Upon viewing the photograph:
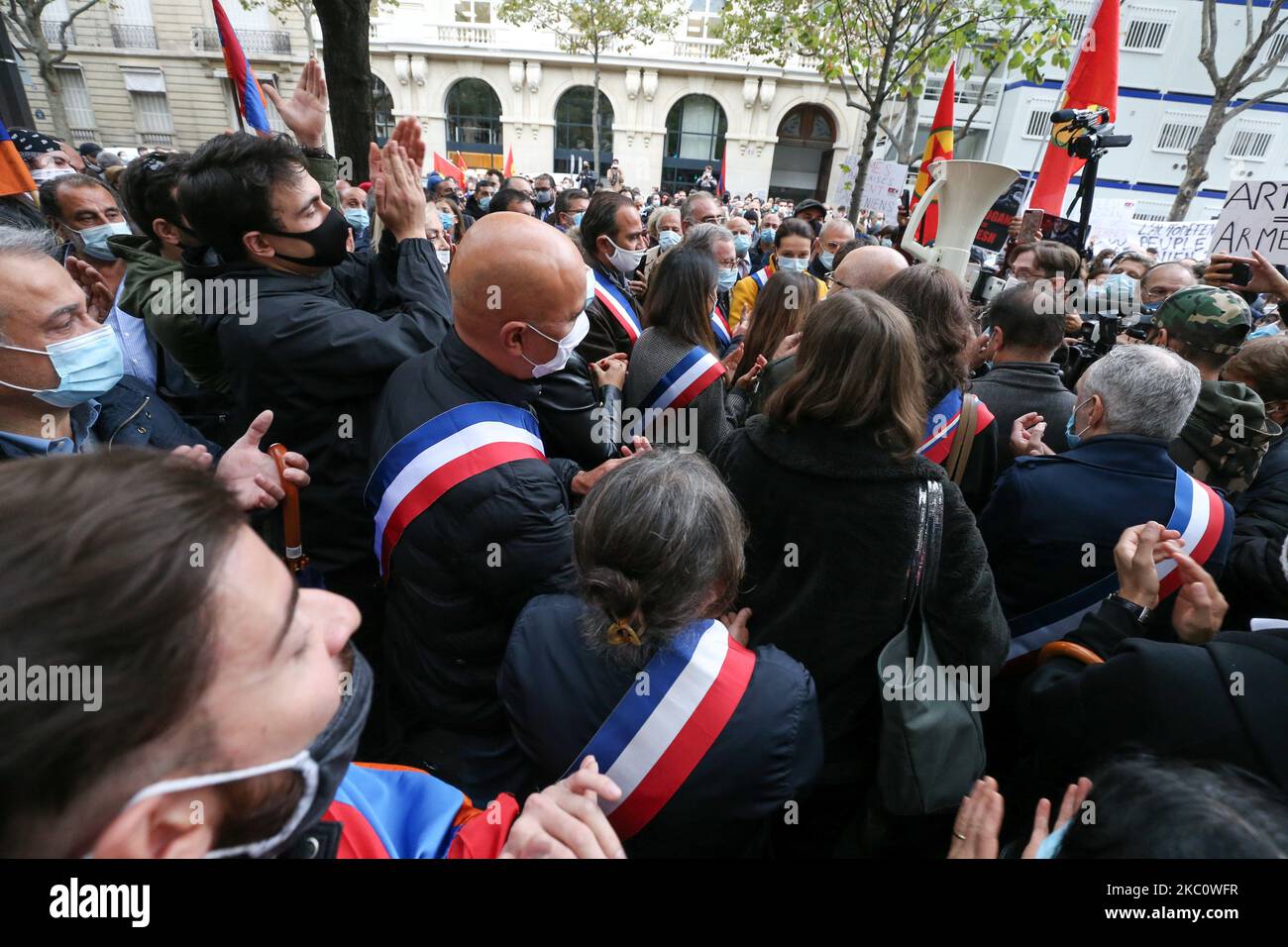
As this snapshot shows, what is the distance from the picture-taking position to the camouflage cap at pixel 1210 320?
2674 mm

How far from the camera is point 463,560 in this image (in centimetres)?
167

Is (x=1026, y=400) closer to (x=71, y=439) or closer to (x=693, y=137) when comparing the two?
(x=71, y=439)

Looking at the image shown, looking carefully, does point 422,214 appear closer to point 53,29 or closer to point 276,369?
point 276,369

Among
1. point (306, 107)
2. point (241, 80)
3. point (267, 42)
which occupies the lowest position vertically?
point (306, 107)

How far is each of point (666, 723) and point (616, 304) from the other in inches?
111

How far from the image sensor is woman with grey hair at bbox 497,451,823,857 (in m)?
1.31

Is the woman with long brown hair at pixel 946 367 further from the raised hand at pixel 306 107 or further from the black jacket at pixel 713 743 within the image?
the raised hand at pixel 306 107

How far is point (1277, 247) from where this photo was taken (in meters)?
4.54

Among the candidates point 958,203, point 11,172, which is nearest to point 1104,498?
point 958,203

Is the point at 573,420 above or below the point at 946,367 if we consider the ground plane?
below

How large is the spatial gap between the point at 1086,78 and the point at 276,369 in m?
7.02

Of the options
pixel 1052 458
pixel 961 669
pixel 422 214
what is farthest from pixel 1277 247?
pixel 422 214

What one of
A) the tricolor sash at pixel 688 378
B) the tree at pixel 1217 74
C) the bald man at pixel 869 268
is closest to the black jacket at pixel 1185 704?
the tricolor sash at pixel 688 378

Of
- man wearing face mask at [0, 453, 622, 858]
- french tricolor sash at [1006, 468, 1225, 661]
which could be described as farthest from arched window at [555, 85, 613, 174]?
man wearing face mask at [0, 453, 622, 858]
